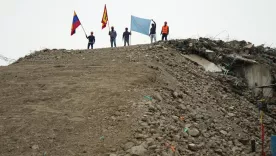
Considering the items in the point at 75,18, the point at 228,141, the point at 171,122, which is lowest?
the point at 228,141

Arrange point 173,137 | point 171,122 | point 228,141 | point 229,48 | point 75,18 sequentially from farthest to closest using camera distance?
point 75,18 < point 229,48 < point 228,141 < point 171,122 < point 173,137

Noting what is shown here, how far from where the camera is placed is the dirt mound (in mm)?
4867

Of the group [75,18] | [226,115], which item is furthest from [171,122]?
[75,18]

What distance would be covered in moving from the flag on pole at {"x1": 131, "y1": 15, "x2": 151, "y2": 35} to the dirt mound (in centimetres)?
322

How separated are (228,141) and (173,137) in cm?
167

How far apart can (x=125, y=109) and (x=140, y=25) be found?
806 centimetres

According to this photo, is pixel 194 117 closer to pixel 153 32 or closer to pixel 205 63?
pixel 205 63

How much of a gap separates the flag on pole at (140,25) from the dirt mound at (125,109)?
3.22 m

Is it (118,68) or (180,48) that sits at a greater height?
(180,48)

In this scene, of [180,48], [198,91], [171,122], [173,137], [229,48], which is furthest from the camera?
[229,48]

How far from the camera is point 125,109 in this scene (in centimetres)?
573

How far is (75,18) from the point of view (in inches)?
546

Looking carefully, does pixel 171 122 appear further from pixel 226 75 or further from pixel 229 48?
pixel 229 48

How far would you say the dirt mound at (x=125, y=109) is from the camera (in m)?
4.87
